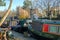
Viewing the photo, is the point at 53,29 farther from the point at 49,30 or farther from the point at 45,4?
the point at 45,4

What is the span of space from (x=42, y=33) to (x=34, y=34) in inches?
41.2

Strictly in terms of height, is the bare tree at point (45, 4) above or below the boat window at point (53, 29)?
above

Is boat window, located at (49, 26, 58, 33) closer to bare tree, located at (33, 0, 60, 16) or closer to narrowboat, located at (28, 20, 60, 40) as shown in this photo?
narrowboat, located at (28, 20, 60, 40)

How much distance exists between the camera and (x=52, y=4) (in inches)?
838

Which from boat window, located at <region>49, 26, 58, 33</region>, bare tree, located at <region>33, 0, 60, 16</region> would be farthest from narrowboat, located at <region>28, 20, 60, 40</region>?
bare tree, located at <region>33, 0, 60, 16</region>

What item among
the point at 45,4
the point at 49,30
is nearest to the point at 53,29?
the point at 49,30

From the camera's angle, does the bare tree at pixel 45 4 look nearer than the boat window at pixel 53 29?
No

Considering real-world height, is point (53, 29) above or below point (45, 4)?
below

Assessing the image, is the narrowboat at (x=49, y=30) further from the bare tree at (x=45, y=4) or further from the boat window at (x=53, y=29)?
the bare tree at (x=45, y=4)

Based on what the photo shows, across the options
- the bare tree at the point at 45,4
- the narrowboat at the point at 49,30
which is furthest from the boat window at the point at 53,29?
the bare tree at the point at 45,4

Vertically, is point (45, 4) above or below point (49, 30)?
above

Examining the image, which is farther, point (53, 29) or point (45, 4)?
point (45, 4)

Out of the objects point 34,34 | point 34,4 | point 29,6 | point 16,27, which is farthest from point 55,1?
point 34,34

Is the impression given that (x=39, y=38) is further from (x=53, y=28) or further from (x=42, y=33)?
(x=53, y=28)
